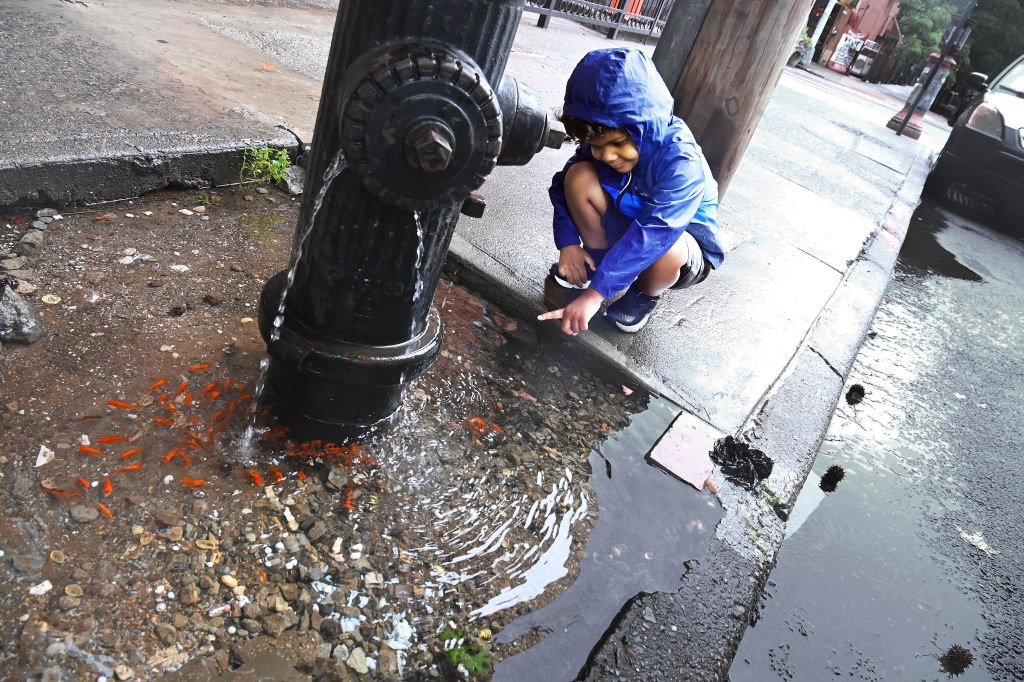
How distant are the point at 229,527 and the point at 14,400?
616 mm

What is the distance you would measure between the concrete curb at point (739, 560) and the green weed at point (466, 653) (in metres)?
0.21

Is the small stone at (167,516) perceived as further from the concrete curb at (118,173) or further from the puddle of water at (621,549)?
the concrete curb at (118,173)

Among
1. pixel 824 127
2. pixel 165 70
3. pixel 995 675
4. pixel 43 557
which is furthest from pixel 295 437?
pixel 824 127

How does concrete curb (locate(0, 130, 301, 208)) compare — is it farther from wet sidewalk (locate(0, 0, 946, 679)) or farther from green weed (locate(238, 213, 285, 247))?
green weed (locate(238, 213, 285, 247))

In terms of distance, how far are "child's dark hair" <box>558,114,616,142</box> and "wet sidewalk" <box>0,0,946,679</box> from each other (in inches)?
26.1

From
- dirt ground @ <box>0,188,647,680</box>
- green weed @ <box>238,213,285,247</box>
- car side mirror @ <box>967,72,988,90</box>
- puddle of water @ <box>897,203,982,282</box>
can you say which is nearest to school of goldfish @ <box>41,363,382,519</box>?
dirt ground @ <box>0,188,647,680</box>

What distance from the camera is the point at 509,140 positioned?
4.66 ft

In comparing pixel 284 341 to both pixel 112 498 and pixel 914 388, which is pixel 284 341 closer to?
pixel 112 498

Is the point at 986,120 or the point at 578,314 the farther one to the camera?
the point at 986,120

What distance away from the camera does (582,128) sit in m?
1.96

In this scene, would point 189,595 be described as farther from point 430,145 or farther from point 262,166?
point 262,166

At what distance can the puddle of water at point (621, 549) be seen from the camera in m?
1.41

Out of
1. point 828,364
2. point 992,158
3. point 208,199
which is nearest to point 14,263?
point 208,199

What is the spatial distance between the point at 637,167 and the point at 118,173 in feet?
5.75
